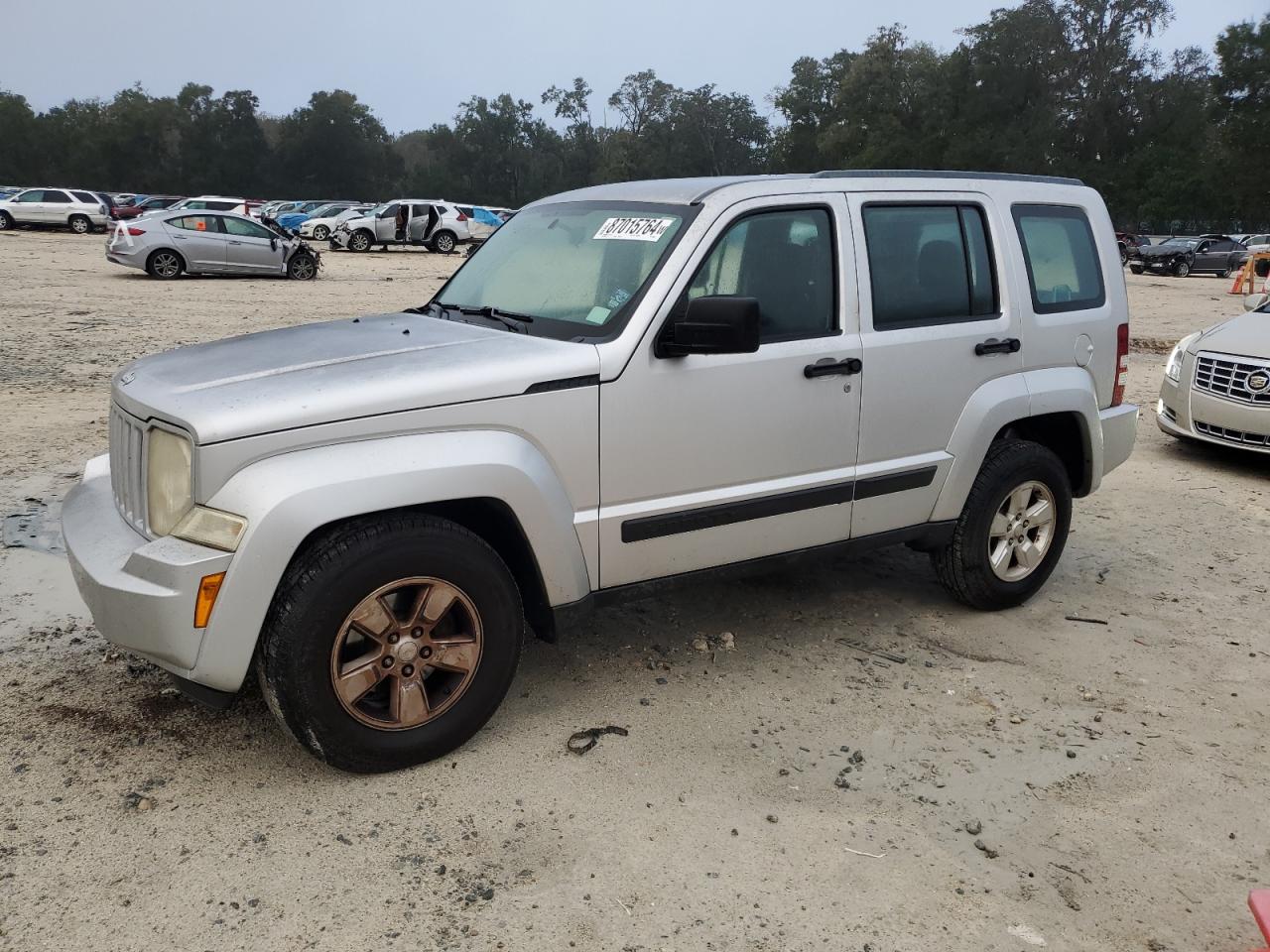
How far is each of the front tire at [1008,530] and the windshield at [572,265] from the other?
192 cm

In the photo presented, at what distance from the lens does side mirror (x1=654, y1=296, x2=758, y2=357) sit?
355cm

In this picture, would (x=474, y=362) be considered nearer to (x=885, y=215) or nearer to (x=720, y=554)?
(x=720, y=554)

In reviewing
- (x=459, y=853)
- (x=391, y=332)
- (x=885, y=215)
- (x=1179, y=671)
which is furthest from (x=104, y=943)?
(x=1179, y=671)

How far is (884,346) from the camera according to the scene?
14.2ft

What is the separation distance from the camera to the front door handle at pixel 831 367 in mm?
4105

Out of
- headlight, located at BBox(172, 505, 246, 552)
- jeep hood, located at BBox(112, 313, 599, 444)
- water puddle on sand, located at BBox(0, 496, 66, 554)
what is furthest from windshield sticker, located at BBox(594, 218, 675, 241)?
water puddle on sand, located at BBox(0, 496, 66, 554)

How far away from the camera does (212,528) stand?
3.07m

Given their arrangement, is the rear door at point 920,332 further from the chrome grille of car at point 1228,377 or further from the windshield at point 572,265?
the chrome grille of car at point 1228,377

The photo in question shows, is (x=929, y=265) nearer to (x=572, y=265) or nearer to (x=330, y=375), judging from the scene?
(x=572, y=265)

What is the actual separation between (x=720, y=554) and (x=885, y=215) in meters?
1.59

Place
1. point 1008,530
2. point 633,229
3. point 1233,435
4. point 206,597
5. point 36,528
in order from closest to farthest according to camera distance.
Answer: point 206,597, point 633,229, point 1008,530, point 36,528, point 1233,435

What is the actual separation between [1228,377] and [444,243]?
90.3 ft

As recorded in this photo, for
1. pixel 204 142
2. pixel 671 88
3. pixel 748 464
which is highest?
pixel 671 88

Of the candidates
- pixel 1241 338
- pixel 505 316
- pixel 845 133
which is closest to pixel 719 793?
pixel 505 316
